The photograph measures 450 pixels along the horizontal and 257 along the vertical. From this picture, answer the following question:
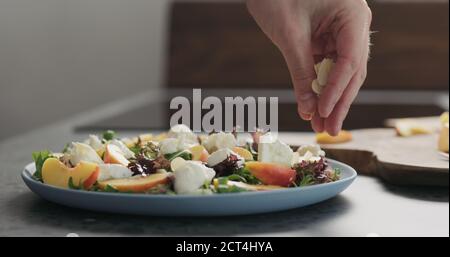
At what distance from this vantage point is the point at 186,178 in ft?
2.97

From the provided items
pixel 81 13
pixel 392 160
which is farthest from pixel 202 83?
pixel 392 160

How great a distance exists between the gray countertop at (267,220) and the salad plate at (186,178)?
0.02 meters

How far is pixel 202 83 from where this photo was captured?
14.4ft

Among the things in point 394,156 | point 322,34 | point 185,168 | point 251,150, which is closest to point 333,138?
point 394,156

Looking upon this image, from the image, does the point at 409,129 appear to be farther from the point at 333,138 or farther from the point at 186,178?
the point at 186,178

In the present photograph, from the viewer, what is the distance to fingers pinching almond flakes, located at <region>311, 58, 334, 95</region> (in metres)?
1.18

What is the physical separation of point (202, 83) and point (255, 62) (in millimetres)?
327

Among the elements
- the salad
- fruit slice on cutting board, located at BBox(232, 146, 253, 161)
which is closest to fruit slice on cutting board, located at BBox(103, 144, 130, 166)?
the salad

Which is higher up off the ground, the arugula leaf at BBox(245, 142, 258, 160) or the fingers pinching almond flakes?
the fingers pinching almond flakes

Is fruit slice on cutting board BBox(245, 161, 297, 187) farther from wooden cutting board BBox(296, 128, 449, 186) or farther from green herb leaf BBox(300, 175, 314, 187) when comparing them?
wooden cutting board BBox(296, 128, 449, 186)

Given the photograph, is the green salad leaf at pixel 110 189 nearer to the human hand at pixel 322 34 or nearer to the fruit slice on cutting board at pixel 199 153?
the fruit slice on cutting board at pixel 199 153

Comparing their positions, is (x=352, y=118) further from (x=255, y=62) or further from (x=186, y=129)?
(x=186, y=129)

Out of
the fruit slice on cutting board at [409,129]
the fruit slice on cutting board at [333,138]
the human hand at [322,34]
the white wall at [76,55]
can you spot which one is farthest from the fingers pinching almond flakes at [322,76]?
the white wall at [76,55]

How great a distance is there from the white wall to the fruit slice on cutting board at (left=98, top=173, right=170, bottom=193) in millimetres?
3502
